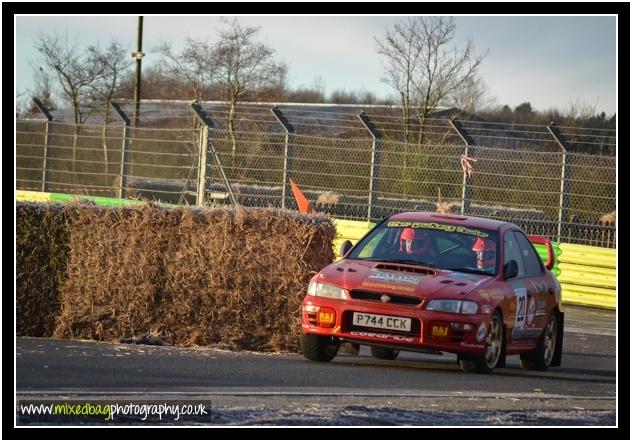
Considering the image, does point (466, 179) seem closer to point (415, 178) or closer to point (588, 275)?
point (415, 178)

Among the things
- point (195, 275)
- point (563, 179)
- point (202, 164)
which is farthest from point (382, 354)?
point (202, 164)

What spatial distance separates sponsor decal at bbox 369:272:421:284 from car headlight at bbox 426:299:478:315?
0.29m

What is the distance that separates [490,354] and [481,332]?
16.7 inches

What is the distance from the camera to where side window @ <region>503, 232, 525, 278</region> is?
11258 mm

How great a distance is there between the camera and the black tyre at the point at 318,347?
10.5 metres

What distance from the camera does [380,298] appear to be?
1010cm

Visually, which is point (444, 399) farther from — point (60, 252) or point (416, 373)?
point (60, 252)

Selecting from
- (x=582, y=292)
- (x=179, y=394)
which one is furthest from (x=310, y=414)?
(x=582, y=292)

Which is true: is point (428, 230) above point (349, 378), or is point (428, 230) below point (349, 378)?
above

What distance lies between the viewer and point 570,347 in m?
13.5

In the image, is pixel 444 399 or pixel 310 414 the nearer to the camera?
pixel 310 414

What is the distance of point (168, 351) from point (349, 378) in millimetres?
1932

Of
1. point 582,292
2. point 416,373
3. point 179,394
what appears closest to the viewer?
point 179,394

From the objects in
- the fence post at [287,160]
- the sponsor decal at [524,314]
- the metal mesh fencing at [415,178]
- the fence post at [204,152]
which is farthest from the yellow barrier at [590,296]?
the sponsor decal at [524,314]
